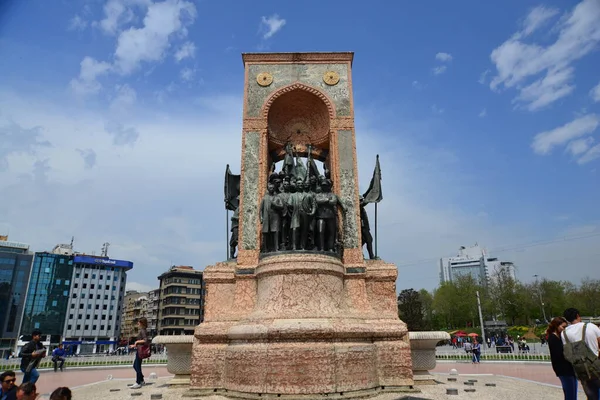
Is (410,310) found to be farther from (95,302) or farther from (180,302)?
(95,302)

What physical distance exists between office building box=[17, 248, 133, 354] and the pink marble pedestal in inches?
2913

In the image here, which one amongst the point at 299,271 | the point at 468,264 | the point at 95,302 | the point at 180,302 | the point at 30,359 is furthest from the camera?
the point at 468,264

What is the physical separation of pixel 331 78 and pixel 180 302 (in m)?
76.7

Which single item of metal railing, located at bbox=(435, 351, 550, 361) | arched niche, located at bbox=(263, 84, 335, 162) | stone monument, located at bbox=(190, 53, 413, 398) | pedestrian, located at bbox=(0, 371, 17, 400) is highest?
arched niche, located at bbox=(263, 84, 335, 162)

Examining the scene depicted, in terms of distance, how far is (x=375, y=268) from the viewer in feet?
38.0

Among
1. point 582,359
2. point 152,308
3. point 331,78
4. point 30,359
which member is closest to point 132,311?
point 152,308

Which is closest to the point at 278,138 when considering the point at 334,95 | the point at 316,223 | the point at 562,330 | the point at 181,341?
the point at 334,95

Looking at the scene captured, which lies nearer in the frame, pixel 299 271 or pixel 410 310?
pixel 299 271

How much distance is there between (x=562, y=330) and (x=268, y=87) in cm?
1087

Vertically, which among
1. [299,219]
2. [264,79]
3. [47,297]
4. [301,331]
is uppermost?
[264,79]

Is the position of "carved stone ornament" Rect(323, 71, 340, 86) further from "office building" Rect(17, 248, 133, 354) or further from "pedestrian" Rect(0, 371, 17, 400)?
"office building" Rect(17, 248, 133, 354)

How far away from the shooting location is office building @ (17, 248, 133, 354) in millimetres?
75125

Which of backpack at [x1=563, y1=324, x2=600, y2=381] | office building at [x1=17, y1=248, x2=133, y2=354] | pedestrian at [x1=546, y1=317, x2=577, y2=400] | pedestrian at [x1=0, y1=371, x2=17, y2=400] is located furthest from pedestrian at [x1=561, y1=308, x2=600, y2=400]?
office building at [x1=17, y1=248, x2=133, y2=354]

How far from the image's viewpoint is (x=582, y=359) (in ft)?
18.7
